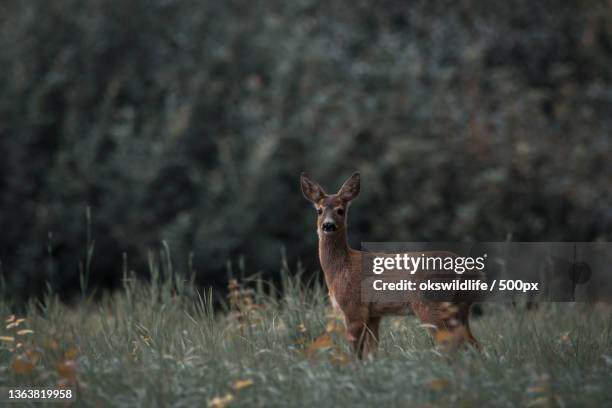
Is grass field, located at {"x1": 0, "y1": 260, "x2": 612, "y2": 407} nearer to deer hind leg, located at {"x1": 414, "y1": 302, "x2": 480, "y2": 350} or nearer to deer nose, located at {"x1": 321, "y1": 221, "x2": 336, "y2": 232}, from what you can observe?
deer hind leg, located at {"x1": 414, "y1": 302, "x2": 480, "y2": 350}

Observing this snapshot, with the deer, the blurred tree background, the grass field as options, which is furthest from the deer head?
the blurred tree background

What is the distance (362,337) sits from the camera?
552cm

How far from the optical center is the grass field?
4.64 metres

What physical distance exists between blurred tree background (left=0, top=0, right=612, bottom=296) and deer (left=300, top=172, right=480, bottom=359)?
6.43 m

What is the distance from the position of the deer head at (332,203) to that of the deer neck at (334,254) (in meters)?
0.05

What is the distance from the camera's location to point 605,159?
42.1ft

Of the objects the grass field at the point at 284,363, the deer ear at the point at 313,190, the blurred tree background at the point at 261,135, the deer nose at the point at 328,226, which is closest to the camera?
the grass field at the point at 284,363

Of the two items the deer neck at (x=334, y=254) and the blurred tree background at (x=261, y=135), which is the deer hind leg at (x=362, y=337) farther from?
the blurred tree background at (x=261, y=135)

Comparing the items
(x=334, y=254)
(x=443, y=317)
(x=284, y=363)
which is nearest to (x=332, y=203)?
(x=334, y=254)

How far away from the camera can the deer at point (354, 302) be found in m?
5.47

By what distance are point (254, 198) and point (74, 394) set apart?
784cm

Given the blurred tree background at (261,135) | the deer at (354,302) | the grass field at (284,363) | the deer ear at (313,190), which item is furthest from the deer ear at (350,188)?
the blurred tree background at (261,135)

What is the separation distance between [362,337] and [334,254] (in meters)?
0.66

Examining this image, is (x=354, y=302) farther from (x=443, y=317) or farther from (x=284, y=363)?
(x=284, y=363)
